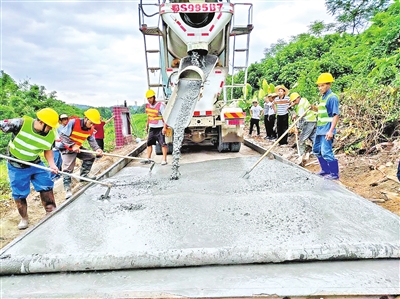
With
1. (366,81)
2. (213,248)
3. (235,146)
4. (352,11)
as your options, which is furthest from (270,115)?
(352,11)

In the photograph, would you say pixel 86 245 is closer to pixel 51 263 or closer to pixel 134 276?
pixel 51 263

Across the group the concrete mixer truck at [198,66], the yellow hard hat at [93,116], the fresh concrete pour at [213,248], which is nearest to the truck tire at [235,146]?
the concrete mixer truck at [198,66]

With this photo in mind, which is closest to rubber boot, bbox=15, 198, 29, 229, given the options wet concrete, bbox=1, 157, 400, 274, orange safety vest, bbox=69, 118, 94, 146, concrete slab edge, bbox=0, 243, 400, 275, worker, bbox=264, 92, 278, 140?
wet concrete, bbox=1, 157, 400, 274

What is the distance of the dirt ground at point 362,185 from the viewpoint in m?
3.59

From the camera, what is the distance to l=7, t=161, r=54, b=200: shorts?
133 inches

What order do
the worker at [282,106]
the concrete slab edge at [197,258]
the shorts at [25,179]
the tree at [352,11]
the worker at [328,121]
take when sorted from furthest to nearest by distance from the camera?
the tree at [352,11] → the worker at [282,106] → the worker at [328,121] → the shorts at [25,179] → the concrete slab edge at [197,258]

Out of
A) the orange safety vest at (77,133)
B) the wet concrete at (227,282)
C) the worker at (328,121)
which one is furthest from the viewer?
the orange safety vest at (77,133)

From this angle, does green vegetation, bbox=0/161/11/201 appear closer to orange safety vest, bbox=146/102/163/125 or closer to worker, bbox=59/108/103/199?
worker, bbox=59/108/103/199

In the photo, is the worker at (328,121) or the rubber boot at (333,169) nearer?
the worker at (328,121)

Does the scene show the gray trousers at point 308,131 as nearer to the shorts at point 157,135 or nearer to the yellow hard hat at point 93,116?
the shorts at point 157,135

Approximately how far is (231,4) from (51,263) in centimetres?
476

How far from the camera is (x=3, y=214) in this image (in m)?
4.31

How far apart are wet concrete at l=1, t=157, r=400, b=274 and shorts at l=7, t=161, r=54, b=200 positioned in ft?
1.64

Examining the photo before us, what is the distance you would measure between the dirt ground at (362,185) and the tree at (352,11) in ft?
43.2
